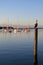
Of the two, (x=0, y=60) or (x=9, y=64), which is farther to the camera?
(x=0, y=60)

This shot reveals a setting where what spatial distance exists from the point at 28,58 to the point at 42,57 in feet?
6.15

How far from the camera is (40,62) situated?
78.2 feet

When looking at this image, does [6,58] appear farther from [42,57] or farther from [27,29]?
[27,29]

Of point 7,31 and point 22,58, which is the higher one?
point 22,58

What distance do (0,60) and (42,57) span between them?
5213 millimetres

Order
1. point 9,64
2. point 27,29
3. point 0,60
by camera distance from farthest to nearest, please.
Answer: point 27,29 → point 0,60 → point 9,64

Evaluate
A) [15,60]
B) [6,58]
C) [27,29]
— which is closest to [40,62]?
[15,60]

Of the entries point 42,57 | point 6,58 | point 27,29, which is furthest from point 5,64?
point 27,29

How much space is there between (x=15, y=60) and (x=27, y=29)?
7608 centimetres

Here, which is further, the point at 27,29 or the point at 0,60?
the point at 27,29

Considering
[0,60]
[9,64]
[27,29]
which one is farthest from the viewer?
[27,29]

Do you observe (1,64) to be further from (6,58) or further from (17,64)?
(6,58)

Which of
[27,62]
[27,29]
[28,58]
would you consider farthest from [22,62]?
[27,29]

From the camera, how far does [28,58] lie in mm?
25734
